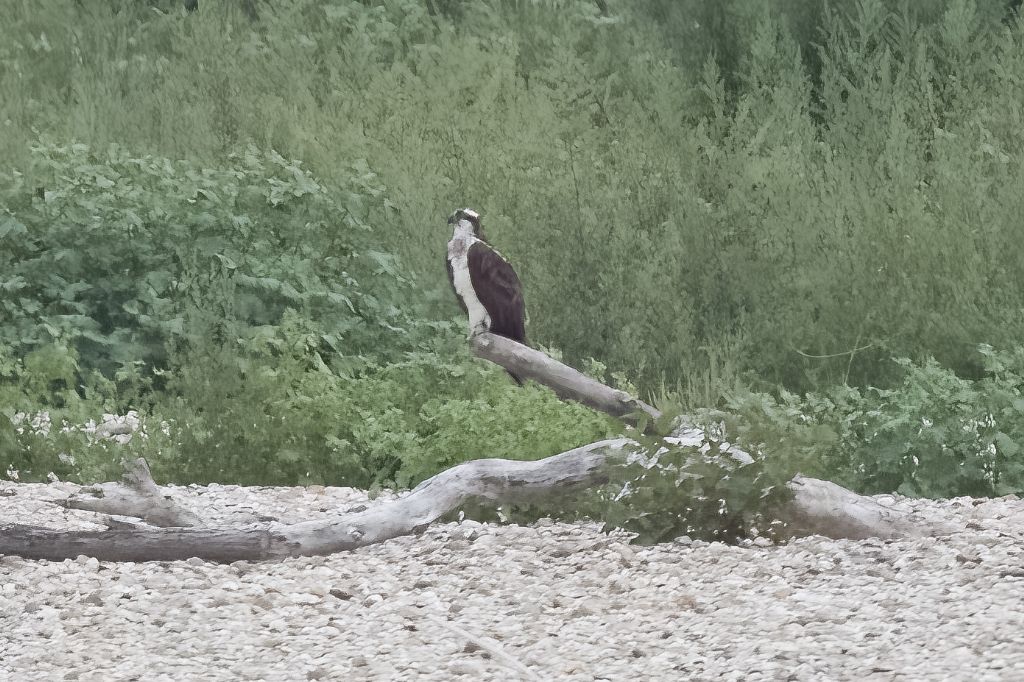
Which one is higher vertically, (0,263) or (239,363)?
(0,263)

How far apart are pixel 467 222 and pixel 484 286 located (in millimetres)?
391

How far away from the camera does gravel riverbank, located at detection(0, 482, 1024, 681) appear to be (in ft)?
10.3

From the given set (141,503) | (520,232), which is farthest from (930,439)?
(520,232)

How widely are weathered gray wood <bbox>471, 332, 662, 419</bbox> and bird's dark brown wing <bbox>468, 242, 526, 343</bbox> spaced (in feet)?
0.89

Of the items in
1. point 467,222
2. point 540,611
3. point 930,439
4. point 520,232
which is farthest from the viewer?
point 520,232

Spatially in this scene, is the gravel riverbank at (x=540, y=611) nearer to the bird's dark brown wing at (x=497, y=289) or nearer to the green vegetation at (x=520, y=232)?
the green vegetation at (x=520, y=232)

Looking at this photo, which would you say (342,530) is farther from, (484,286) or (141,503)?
(484,286)

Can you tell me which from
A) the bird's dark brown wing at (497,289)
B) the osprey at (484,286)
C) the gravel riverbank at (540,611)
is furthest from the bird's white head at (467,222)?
the gravel riverbank at (540,611)

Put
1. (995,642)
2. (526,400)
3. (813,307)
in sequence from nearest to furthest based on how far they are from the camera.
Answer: (995,642), (526,400), (813,307)

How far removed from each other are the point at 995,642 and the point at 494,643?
121cm

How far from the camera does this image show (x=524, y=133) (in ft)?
28.9

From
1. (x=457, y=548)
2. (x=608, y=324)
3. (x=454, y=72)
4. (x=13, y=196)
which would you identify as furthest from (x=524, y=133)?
(x=457, y=548)

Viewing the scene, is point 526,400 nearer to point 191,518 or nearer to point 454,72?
point 191,518

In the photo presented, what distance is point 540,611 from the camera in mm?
3572
